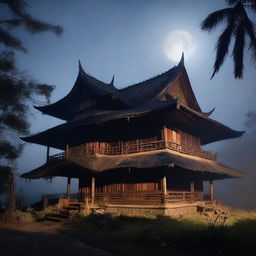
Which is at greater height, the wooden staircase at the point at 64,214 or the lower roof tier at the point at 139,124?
the lower roof tier at the point at 139,124

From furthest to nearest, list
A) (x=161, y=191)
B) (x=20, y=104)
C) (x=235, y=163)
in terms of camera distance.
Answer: (x=235, y=163) < (x=161, y=191) < (x=20, y=104)

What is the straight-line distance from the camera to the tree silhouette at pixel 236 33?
1630 centimetres

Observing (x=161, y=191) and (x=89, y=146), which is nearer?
(x=161, y=191)

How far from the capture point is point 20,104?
10.6 m

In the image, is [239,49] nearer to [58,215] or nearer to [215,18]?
[215,18]

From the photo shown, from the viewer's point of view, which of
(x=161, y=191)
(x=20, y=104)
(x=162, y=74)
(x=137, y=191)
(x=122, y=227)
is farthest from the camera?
(x=162, y=74)

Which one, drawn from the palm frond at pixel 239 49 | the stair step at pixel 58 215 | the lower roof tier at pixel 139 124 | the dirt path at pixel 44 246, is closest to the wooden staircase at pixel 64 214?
the stair step at pixel 58 215

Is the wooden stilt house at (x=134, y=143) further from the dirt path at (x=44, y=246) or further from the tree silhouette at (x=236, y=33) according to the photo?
the dirt path at (x=44, y=246)

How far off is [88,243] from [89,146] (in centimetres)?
1264

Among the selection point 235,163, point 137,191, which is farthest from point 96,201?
point 235,163

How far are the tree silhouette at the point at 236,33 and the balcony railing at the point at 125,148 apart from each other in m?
6.58

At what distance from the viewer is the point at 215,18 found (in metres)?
17.0

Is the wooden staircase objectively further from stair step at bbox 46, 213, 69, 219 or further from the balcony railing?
the balcony railing

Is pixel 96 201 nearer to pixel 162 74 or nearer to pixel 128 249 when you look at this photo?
pixel 128 249
